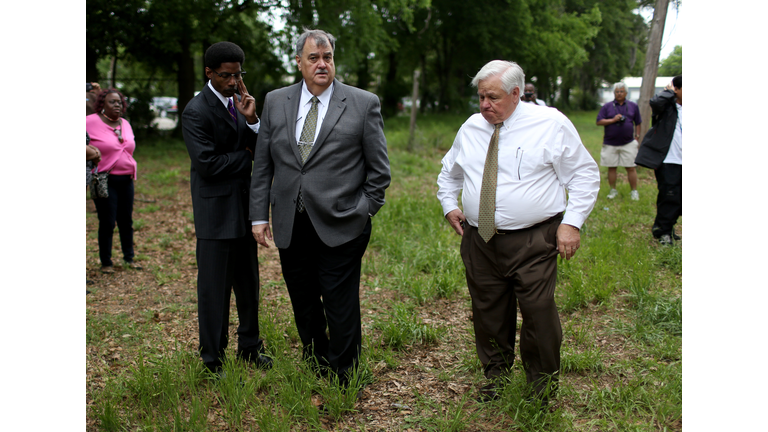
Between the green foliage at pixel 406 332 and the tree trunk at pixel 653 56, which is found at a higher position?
the tree trunk at pixel 653 56

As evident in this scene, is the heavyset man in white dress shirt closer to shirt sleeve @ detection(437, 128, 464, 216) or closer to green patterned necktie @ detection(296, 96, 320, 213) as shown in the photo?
shirt sleeve @ detection(437, 128, 464, 216)

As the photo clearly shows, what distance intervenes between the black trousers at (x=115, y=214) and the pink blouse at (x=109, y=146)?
0.38ft

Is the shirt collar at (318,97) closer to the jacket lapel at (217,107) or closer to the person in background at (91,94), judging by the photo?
the jacket lapel at (217,107)

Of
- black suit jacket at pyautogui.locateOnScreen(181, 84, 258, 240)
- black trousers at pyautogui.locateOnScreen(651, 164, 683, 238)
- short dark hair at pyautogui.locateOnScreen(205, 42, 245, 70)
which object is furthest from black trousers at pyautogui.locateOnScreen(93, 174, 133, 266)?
black trousers at pyautogui.locateOnScreen(651, 164, 683, 238)

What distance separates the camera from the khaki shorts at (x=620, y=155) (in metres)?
Answer: 9.30

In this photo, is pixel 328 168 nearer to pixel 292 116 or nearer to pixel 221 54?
pixel 292 116

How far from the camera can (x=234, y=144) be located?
3.47 metres

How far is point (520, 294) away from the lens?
3.12 meters

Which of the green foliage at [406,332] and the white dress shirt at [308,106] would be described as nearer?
the white dress shirt at [308,106]

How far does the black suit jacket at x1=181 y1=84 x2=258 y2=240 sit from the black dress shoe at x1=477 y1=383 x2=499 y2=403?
1755 millimetres

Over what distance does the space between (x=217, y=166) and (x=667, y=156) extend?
536cm

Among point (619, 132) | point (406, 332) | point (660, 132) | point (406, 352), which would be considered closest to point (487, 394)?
point (406, 352)

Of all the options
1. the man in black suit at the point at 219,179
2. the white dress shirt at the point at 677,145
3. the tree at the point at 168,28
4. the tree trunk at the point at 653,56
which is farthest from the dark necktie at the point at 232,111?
the tree at the point at 168,28

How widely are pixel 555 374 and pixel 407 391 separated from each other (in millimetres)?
966
